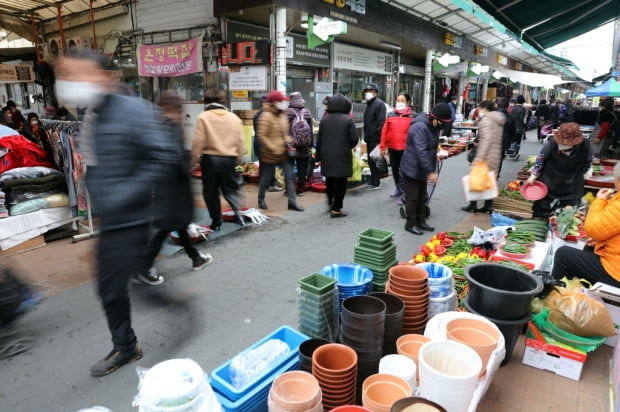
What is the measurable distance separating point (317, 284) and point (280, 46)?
739 centimetres

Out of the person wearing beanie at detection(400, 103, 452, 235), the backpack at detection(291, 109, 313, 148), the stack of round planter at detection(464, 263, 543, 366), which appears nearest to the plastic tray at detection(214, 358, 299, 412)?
the stack of round planter at detection(464, 263, 543, 366)

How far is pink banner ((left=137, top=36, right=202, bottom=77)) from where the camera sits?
9.66 meters

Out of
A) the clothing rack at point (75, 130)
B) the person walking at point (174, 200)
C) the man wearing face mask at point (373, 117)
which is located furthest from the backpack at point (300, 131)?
the person walking at point (174, 200)

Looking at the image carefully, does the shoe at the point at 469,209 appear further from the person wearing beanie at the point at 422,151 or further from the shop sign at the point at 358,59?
the shop sign at the point at 358,59

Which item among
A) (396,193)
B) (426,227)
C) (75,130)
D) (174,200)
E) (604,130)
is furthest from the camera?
(604,130)

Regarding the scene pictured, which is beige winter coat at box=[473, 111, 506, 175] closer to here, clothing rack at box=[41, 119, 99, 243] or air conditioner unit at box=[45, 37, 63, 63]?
clothing rack at box=[41, 119, 99, 243]

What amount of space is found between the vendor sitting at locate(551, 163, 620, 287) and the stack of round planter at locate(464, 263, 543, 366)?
824mm

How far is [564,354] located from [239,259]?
3452 mm

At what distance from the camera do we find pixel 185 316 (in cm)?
352

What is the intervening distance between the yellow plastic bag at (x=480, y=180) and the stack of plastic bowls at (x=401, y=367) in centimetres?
314

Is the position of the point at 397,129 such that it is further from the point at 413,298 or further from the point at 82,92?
the point at 82,92

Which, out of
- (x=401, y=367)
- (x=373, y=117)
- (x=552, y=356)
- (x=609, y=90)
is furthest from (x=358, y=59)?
(x=401, y=367)

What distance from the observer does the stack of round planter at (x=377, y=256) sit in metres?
3.22

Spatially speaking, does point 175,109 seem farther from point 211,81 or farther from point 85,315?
point 211,81
